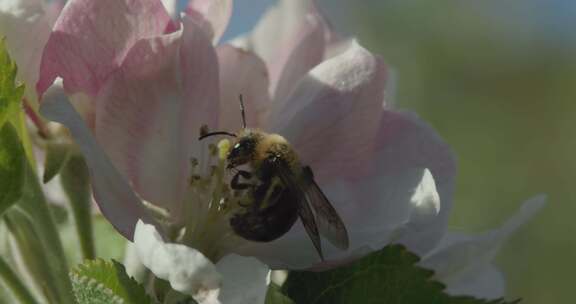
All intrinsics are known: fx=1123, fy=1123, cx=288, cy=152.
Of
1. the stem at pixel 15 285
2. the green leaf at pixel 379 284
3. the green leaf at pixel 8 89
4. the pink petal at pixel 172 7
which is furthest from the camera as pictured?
the pink petal at pixel 172 7

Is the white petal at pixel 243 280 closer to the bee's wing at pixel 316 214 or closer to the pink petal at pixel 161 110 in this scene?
the bee's wing at pixel 316 214

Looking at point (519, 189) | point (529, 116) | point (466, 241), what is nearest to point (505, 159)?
point (519, 189)

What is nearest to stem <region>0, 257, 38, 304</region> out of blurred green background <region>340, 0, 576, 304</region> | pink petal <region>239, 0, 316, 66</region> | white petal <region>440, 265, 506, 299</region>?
pink petal <region>239, 0, 316, 66</region>

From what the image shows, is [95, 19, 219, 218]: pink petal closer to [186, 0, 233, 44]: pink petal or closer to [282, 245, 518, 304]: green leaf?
[186, 0, 233, 44]: pink petal

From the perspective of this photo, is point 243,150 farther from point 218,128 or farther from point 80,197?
point 80,197

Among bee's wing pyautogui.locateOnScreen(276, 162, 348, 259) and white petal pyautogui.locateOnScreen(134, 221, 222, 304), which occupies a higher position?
bee's wing pyautogui.locateOnScreen(276, 162, 348, 259)

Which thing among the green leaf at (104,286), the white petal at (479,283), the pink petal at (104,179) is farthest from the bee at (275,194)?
the white petal at (479,283)
